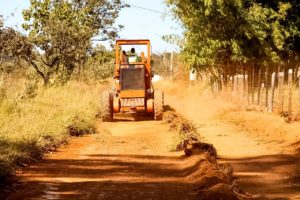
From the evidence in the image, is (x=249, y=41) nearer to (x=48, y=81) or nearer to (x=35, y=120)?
(x=48, y=81)

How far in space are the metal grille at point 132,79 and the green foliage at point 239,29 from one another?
4.04 meters

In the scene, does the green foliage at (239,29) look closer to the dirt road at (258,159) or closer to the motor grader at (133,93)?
the motor grader at (133,93)

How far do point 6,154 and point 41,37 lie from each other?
18308mm

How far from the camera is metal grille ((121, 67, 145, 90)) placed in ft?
72.0

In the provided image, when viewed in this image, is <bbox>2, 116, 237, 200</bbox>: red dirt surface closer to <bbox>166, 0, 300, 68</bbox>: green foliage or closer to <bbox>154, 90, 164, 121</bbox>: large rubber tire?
<bbox>154, 90, 164, 121</bbox>: large rubber tire

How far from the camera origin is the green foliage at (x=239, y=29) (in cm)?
2284

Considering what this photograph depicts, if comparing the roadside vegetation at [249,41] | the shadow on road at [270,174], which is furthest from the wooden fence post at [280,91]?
the shadow on road at [270,174]

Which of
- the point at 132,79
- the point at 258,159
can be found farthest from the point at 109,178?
the point at 132,79

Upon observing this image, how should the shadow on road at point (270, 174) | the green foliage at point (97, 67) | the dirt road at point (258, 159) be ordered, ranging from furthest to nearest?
the green foliage at point (97, 67) → the dirt road at point (258, 159) → the shadow on road at point (270, 174)

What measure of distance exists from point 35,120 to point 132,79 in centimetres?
820

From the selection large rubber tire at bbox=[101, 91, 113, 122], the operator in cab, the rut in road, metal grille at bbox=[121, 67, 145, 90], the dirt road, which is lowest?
the dirt road

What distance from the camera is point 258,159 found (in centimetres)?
1169

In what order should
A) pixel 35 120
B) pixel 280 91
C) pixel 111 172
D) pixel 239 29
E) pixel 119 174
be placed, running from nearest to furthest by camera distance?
1. pixel 119 174
2. pixel 111 172
3. pixel 35 120
4. pixel 280 91
5. pixel 239 29

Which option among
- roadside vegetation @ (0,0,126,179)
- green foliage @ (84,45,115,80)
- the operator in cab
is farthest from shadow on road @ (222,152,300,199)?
green foliage @ (84,45,115,80)
